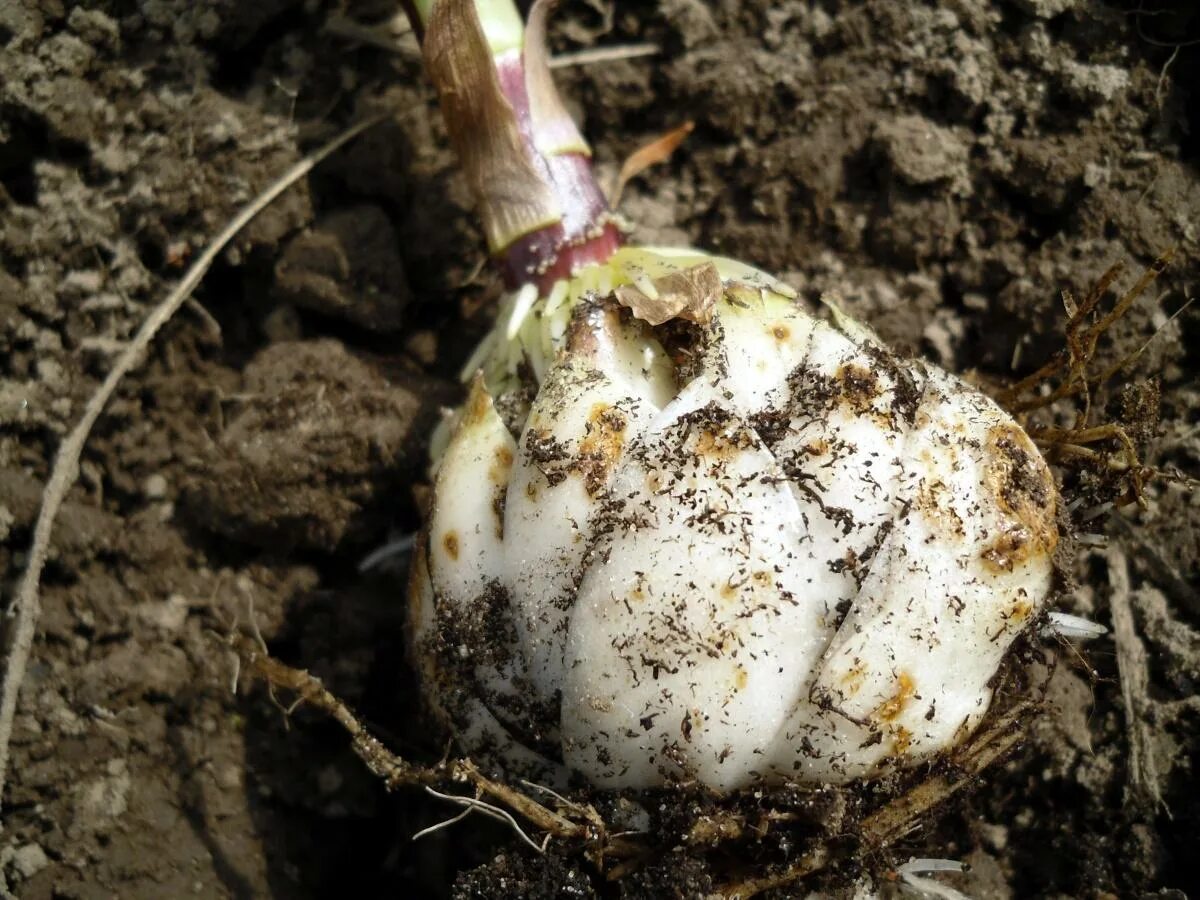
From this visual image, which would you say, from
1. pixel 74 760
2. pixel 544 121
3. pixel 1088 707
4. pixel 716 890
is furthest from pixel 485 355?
pixel 1088 707

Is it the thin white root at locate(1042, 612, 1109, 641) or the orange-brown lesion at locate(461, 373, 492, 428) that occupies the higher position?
the orange-brown lesion at locate(461, 373, 492, 428)

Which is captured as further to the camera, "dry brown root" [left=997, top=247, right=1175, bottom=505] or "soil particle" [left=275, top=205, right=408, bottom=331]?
"soil particle" [left=275, top=205, right=408, bottom=331]

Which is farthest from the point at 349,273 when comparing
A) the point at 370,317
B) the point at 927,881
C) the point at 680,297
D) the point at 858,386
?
the point at 927,881

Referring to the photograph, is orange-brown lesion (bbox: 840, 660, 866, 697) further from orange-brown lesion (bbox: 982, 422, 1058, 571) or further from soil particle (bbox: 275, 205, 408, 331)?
soil particle (bbox: 275, 205, 408, 331)

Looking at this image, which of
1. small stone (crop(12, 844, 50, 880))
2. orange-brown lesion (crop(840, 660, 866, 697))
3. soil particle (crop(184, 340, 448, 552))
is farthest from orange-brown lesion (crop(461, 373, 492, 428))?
small stone (crop(12, 844, 50, 880))

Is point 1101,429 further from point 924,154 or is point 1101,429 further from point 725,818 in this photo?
point 725,818

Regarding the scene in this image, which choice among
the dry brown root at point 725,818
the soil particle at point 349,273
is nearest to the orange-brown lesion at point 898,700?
the dry brown root at point 725,818

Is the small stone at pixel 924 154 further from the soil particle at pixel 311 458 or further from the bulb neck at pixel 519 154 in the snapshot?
the soil particle at pixel 311 458
